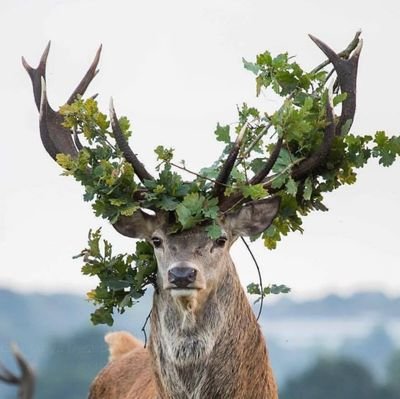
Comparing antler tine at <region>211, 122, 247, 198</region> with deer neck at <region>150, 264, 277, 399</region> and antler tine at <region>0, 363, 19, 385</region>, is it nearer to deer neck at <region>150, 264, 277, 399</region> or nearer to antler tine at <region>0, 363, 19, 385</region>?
deer neck at <region>150, 264, 277, 399</region>

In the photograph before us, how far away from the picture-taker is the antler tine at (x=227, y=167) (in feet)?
39.4

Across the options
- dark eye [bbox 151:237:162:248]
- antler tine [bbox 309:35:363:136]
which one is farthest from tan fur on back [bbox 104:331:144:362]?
antler tine [bbox 309:35:363:136]

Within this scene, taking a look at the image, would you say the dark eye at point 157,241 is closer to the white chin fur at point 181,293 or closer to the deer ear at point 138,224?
the deer ear at point 138,224

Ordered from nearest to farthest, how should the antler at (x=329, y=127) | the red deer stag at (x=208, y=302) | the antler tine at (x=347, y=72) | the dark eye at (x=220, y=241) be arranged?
the red deer stag at (x=208, y=302), the dark eye at (x=220, y=241), the antler at (x=329, y=127), the antler tine at (x=347, y=72)

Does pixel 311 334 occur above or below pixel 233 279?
above

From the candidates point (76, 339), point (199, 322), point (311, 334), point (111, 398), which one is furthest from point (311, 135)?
point (311, 334)

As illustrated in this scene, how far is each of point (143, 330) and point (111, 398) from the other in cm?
206

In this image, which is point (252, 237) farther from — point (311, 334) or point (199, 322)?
point (311, 334)

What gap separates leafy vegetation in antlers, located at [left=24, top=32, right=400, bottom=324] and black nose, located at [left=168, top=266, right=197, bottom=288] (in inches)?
12.0

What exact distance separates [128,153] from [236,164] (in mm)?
643

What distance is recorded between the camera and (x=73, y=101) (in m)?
12.9

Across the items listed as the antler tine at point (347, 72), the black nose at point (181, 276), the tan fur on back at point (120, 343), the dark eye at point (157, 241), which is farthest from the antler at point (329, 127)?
the tan fur on back at point (120, 343)

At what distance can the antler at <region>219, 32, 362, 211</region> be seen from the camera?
12195 mm

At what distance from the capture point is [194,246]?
470 inches
